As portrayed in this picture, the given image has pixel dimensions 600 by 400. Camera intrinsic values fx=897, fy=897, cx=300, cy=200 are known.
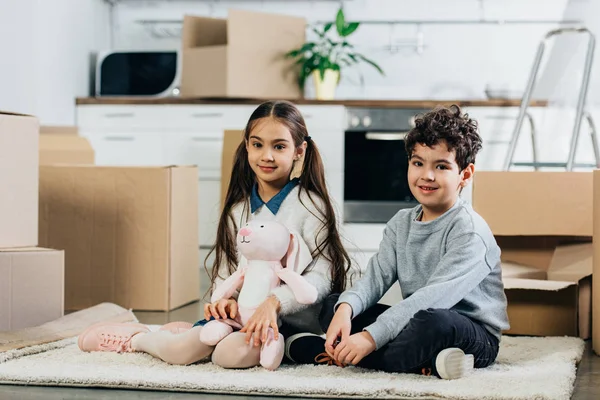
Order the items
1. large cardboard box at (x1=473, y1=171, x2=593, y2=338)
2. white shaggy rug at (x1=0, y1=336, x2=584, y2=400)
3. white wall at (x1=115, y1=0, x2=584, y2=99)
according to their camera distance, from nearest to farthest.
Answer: white shaggy rug at (x1=0, y1=336, x2=584, y2=400) → large cardboard box at (x1=473, y1=171, x2=593, y2=338) → white wall at (x1=115, y1=0, x2=584, y2=99)

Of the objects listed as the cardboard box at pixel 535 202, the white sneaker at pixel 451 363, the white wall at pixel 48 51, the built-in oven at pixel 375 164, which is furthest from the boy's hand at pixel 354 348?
the built-in oven at pixel 375 164

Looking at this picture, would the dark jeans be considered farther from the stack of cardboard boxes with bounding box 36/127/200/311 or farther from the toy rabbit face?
the stack of cardboard boxes with bounding box 36/127/200/311

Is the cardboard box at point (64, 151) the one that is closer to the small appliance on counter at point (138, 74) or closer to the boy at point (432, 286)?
the small appliance on counter at point (138, 74)

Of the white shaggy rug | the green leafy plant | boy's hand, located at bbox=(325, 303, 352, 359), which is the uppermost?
the green leafy plant

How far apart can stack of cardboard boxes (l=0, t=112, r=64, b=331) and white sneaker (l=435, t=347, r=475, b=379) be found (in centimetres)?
101

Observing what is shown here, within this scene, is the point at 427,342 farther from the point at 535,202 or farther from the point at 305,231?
the point at 535,202

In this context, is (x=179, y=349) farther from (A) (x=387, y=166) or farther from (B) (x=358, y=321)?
(A) (x=387, y=166)

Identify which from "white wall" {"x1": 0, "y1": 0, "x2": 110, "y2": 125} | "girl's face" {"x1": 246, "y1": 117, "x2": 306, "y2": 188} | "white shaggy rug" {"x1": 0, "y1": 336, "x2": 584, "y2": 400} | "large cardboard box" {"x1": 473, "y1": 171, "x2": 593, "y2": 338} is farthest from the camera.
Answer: "white wall" {"x1": 0, "y1": 0, "x2": 110, "y2": 125}

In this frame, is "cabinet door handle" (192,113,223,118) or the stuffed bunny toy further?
"cabinet door handle" (192,113,223,118)

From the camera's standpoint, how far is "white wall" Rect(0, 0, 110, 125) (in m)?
3.31

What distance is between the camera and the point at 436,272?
1.67 m

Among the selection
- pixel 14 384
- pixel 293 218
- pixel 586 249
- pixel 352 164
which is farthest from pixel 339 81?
pixel 14 384

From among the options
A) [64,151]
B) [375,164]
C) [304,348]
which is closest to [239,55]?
[375,164]

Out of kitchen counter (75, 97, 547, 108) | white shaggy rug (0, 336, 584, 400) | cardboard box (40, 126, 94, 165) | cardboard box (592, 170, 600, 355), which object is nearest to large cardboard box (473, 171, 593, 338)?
cardboard box (592, 170, 600, 355)
